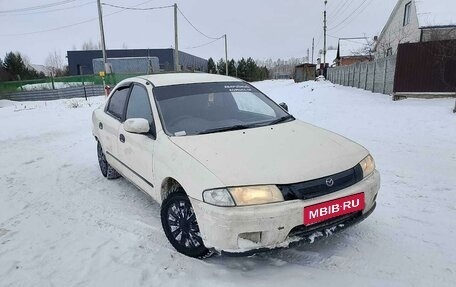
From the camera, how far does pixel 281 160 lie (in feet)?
9.32

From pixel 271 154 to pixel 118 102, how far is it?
269 centimetres

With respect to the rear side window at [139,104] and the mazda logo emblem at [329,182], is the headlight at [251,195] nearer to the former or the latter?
the mazda logo emblem at [329,182]

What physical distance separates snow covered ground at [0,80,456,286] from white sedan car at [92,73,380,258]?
0.33 meters

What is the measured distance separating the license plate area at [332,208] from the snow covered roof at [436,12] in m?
23.5

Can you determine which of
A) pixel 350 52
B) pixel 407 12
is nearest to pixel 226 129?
pixel 407 12

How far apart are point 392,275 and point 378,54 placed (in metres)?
32.7

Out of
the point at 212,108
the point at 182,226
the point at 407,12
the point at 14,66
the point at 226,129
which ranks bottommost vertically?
the point at 182,226

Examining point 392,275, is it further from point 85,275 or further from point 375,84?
point 375,84

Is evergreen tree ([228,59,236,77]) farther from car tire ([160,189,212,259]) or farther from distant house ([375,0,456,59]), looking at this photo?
car tire ([160,189,212,259])

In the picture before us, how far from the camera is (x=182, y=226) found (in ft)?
10.2

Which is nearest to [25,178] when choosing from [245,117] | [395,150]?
[245,117]

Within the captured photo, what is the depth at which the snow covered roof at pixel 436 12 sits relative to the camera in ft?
72.2

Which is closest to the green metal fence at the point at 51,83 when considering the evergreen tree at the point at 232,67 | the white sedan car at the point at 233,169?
the white sedan car at the point at 233,169

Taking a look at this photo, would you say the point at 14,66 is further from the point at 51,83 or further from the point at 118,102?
the point at 118,102
